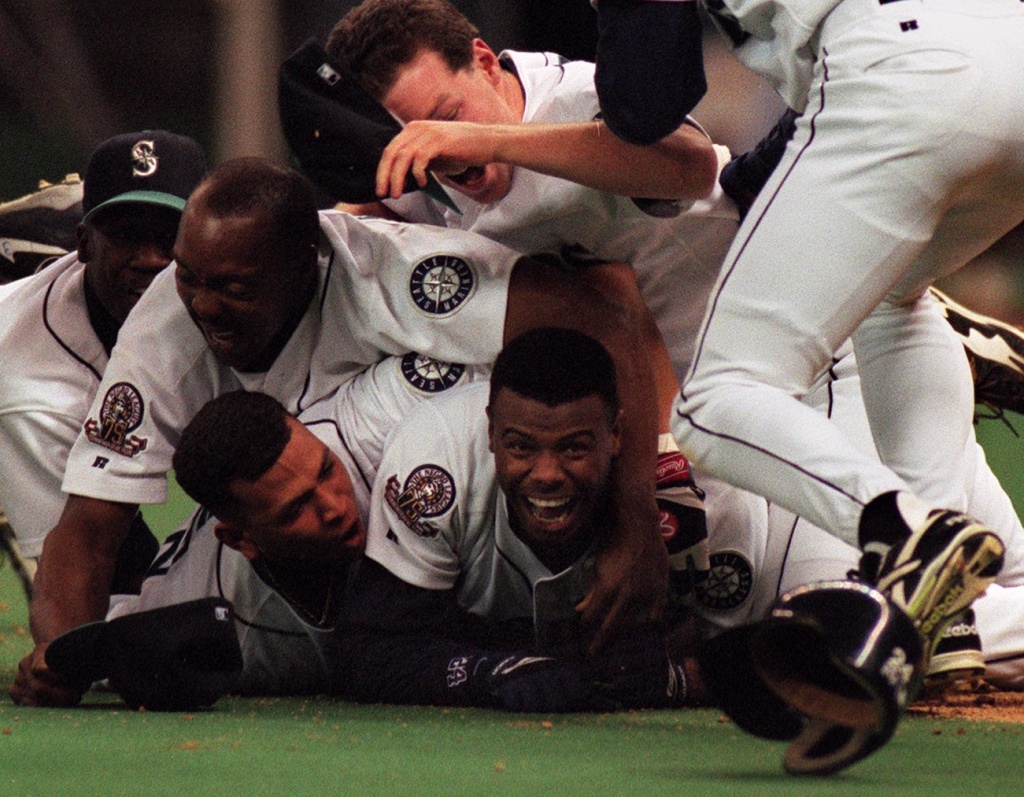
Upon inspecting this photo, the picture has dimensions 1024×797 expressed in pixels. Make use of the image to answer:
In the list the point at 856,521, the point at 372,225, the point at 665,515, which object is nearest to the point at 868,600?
the point at 856,521

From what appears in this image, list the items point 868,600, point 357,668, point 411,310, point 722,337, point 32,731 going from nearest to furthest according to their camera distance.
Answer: point 868,600 → point 722,337 → point 32,731 → point 357,668 → point 411,310

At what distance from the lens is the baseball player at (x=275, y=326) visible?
3643 millimetres

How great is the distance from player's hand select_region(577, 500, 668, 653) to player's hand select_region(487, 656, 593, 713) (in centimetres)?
15

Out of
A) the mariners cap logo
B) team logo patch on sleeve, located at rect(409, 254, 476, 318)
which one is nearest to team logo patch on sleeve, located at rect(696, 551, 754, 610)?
team logo patch on sleeve, located at rect(409, 254, 476, 318)

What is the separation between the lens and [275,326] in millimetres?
3818

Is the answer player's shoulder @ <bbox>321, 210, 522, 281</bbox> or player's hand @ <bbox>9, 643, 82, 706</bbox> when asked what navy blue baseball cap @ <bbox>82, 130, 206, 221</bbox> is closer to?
player's shoulder @ <bbox>321, 210, 522, 281</bbox>

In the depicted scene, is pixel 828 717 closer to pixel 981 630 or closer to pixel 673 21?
pixel 673 21

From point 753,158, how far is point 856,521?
159cm

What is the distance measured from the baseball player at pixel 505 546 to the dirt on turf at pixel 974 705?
47 centimetres

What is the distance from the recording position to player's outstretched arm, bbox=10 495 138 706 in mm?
3562

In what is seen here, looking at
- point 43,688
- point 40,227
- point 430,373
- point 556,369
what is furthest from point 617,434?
point 40,227

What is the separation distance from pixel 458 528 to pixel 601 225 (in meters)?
0.80

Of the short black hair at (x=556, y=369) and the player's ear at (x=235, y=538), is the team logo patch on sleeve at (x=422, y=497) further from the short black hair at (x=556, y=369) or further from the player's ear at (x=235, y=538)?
the player's ear at (x=235, y=538)

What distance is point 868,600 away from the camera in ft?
7.59
